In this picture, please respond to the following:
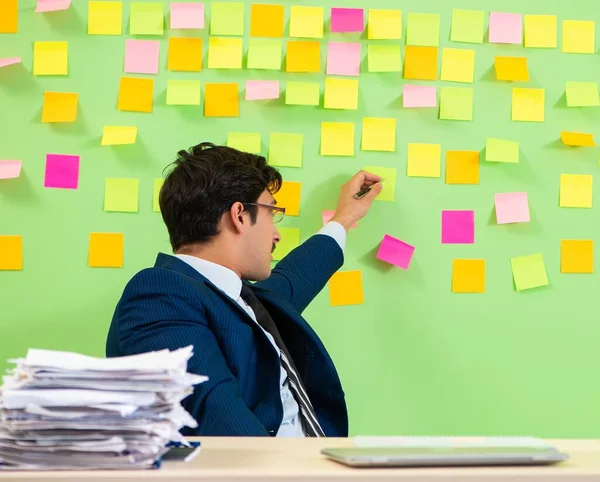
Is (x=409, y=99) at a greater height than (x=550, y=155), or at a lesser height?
greater

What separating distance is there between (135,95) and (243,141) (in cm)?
29

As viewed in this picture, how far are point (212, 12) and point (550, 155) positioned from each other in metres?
0.95

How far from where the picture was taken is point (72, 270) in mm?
1896

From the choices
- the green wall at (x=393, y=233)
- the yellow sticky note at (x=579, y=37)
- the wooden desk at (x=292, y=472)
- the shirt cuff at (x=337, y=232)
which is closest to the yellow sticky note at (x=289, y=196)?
the green wall at (x=393, y=233)

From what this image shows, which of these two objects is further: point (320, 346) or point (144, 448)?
point (320, 346)

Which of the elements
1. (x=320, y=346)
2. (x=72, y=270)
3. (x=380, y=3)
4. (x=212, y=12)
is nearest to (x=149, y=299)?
(x=320, y=346)

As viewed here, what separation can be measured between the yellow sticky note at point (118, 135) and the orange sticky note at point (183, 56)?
19 centimetres

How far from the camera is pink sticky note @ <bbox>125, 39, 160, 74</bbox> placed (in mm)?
1928

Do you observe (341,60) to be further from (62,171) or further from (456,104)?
(62,171)

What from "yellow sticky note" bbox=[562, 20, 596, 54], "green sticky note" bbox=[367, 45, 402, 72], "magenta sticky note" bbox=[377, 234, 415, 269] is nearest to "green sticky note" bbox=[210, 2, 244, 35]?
"green sticky note" bbox=[367, 45, 402, 72]

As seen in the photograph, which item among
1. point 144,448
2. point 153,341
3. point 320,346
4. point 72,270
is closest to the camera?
point 144,448

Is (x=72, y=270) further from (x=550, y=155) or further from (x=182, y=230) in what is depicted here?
(x=550, y=155)

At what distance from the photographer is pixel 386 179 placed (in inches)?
77.5

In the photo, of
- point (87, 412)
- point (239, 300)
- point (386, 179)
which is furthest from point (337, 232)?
point (87, 412)
